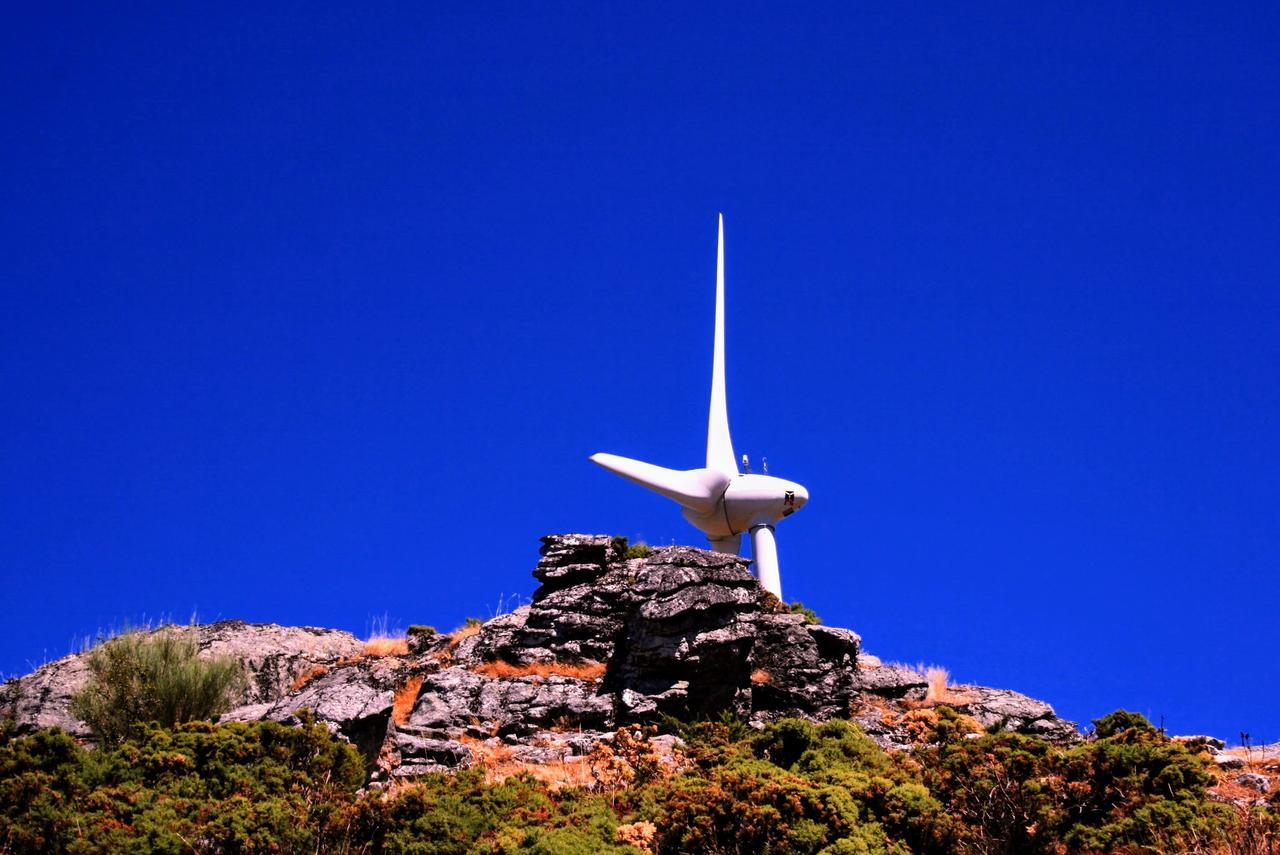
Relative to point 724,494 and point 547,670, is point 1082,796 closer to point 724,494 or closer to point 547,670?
point 547,670

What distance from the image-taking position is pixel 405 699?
1012 inches

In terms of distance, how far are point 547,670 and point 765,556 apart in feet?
47.1

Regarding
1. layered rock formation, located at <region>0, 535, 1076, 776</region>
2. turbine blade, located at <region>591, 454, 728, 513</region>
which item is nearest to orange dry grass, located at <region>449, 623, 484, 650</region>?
layered rock formation, located at <region>0, 535, 1076, 776</region>

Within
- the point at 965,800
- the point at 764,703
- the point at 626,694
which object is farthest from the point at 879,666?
the point at 965,800

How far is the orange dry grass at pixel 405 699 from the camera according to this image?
2428 cm

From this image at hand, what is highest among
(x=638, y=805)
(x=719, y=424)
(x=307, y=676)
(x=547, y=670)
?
(x=719, y=424)

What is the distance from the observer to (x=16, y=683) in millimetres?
26984

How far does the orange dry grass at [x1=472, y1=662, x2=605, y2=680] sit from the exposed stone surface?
4842mm

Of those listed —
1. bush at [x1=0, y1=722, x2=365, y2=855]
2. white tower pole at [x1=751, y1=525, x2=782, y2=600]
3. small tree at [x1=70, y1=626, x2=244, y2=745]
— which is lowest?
bush at [x1=0, y1=722, x2=365, y2=855]

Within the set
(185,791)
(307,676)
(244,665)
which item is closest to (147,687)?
(244,665)

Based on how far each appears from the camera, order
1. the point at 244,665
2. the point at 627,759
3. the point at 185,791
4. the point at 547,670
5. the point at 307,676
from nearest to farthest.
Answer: the point at 185,791 < the point at 627,759 < the point at 547,670 < the point at 244,665 < the point at 307,676

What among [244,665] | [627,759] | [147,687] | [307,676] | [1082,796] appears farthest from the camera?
[307,676]

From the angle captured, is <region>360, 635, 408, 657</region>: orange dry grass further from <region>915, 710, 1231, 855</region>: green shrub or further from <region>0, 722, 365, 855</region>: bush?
<region>915, 710, 1231, 855</region>: green shrub

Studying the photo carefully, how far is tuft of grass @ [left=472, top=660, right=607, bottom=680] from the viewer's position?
25.8 metres
